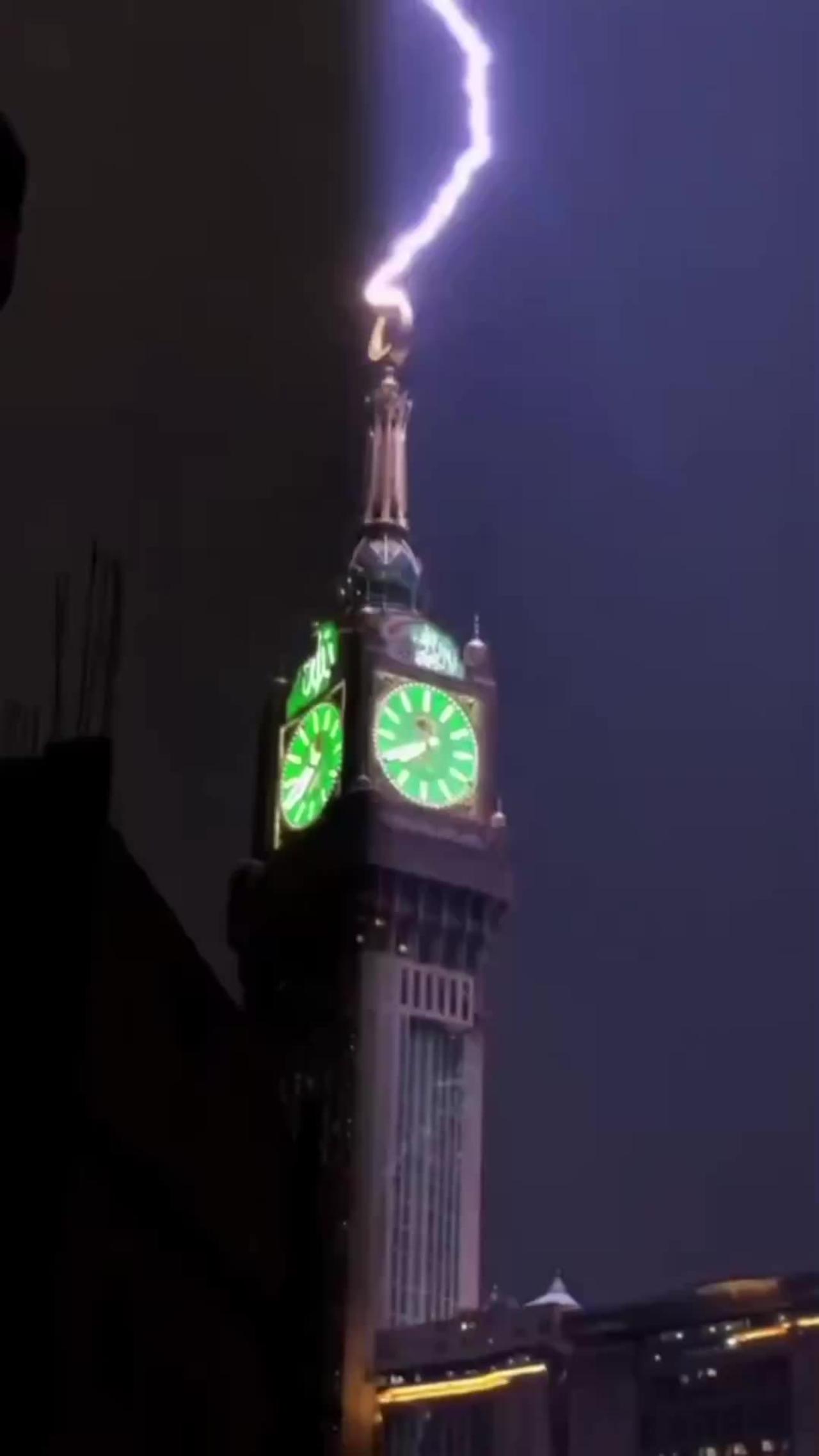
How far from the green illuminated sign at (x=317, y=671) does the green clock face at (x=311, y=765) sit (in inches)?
15.3

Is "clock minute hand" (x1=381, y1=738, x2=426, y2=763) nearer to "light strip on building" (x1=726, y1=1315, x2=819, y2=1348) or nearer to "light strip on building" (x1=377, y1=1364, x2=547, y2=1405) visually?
"light strip on building" (x1=377, y1=1364, x2=547, y2=1405)

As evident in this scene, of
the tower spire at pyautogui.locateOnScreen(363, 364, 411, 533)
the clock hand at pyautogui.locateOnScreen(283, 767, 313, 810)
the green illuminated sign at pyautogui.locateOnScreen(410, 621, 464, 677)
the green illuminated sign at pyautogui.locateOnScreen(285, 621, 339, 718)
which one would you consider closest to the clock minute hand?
the green illuminated sign at pyautogui.locateOnScreen(410, 621, 464, 677)

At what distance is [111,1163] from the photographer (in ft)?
23.3

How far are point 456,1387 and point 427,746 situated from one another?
15.2 m

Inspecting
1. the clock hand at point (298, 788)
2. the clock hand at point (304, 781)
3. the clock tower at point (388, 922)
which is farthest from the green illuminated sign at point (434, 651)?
the clock hand at point (298, 788)

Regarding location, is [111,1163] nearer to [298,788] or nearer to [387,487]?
[298,788]

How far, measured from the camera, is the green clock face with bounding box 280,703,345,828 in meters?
44.6

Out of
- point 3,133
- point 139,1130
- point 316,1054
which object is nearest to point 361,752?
point 316,1054

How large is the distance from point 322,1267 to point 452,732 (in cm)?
3492

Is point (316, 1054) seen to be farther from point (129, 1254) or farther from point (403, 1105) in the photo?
point (129, 1254)

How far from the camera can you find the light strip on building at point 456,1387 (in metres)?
31.5

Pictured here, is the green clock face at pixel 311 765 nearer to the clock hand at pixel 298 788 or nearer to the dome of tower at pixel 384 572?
the clock hand at pixel 298 788

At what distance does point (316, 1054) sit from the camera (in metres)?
45.4

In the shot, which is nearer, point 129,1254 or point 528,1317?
point 129,1254
